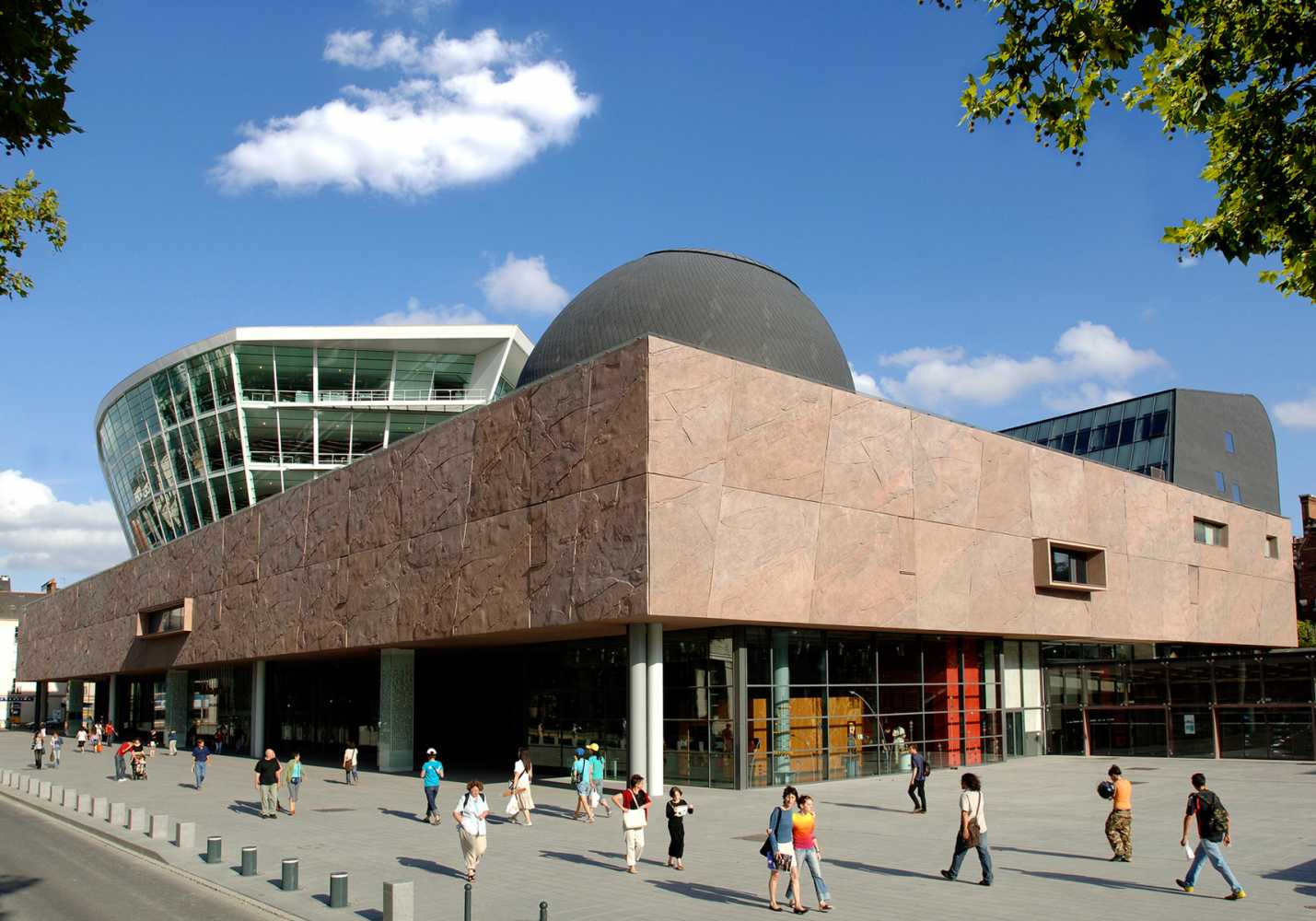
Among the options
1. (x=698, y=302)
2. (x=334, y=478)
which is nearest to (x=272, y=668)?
(x=334, y=478)

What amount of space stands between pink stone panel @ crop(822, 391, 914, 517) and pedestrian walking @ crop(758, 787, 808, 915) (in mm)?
15627

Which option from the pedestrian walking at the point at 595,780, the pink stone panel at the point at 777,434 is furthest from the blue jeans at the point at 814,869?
the pink stone panel at the point at 777,434

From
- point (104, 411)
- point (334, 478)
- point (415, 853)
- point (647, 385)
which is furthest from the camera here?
point (104, 411)

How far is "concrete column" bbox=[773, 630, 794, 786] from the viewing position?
→ 1182 inches

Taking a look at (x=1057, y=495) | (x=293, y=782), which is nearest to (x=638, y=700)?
(x=293, y=782)

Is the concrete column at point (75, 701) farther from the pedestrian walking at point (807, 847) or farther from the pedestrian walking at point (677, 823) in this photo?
the pedestrian walking at point (807, 847)

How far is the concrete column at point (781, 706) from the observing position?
1182 inches

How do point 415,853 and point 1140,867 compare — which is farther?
point 415,853

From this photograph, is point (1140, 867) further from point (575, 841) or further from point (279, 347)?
point (279, 347)

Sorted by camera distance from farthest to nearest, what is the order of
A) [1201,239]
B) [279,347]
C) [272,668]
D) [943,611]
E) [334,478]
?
1. [279,347]
2. [272,668]
3. [334,478]
4. [943,611]
5. [1201,239]

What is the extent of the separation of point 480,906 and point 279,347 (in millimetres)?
51902

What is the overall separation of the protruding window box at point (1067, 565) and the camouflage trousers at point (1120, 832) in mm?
19448

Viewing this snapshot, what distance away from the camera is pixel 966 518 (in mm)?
33531

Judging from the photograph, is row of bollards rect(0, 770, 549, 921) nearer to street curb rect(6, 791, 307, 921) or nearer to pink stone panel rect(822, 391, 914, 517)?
street curb rect(6, 791, 307, 921)
